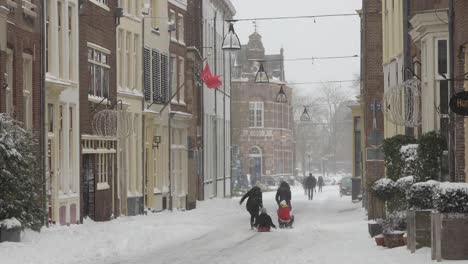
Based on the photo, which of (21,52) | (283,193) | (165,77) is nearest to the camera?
(21,52)

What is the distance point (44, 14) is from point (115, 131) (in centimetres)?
806

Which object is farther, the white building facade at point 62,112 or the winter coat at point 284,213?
the winter coat at point 284,213

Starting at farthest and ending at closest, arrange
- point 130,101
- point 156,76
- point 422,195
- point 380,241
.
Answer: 1. point 156,76
2. point 130,101
3. point 380,241
4. point 422,195

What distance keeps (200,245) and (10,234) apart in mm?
4455

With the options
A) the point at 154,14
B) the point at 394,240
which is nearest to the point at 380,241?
the point at 394,240

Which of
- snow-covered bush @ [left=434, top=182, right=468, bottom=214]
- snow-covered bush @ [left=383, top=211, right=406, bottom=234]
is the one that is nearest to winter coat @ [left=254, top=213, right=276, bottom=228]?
snow-covered bush @ [left=383, top=211, right=406, bottom=234]

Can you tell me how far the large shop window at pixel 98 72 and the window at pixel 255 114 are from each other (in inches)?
3045

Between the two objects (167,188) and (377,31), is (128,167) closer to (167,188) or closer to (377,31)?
(167,188)

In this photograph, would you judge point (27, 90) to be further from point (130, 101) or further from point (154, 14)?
point (154, 14)

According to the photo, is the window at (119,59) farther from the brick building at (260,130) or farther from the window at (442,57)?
the brick building at (260,130)

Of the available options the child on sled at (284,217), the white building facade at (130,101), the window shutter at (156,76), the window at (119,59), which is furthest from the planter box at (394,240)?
the window shutter at (156,76)

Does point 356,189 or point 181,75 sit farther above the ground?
point 181,75

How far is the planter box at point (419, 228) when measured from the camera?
22344 millimetres

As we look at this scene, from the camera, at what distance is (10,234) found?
2642 cm
